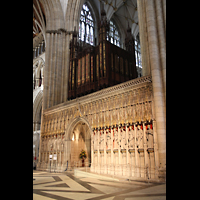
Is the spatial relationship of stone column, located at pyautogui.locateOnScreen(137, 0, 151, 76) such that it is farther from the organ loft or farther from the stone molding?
the stone molding

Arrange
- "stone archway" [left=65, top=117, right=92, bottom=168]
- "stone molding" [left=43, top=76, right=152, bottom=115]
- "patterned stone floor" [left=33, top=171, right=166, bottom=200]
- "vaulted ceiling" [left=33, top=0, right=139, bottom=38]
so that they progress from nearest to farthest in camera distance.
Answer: "patterned stone floor" [left=33, top=171, right=166, bottom=200], "stone molding" [left=43, top=76, right=152, bottom=115], "stone archway" [left=65, top=117, right=92, bottom=168], "vaulted ceiling" [left=33, top=0, right=139, bottom=38]

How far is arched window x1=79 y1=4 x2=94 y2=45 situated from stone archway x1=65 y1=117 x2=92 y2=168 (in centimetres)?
1347

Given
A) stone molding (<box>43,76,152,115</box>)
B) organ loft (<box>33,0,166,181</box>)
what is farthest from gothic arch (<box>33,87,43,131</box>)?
stone molding (<box>43,76,152,115</box>)

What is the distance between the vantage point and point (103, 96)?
40.0 ft

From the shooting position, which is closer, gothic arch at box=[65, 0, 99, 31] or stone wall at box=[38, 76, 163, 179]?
stone wall at box=[38, 76, 163, 179]

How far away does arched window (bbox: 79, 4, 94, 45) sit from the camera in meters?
24.9

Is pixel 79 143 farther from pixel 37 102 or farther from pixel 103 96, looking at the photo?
pixel 37 102

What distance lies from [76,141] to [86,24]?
16.6 meters

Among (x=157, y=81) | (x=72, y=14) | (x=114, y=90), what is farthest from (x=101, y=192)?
(x=72, y=14)
